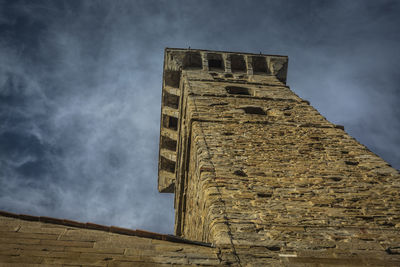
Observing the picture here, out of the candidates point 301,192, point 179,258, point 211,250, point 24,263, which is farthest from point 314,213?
point 24,263

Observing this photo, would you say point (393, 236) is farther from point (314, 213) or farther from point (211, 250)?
point (211, 250)

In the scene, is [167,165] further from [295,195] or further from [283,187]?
[295,195]

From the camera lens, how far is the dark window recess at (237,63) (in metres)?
12.4

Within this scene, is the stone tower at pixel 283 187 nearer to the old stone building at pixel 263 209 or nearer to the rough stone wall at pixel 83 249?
the old stone building at pixel 263 209

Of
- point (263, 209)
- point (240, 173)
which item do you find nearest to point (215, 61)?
point (240, 173)

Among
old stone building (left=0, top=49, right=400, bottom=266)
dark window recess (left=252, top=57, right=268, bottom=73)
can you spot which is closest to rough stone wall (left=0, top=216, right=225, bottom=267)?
old stone building (left=0, top=49, right=400, bottom=266)

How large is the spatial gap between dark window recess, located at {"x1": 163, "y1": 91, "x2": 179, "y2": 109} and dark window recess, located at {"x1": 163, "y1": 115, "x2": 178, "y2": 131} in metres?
0.43

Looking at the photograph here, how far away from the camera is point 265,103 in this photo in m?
8.34

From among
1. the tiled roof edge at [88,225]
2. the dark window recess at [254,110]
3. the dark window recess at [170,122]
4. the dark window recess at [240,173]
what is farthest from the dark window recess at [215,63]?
the tiled roof edge at [88,225]

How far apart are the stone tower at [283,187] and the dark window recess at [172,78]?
3.36 m

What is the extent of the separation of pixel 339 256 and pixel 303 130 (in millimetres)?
3824

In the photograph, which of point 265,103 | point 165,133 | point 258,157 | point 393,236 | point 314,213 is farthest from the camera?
point 165,133

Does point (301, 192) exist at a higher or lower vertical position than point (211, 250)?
higher

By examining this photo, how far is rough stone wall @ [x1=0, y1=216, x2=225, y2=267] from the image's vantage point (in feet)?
8.77
